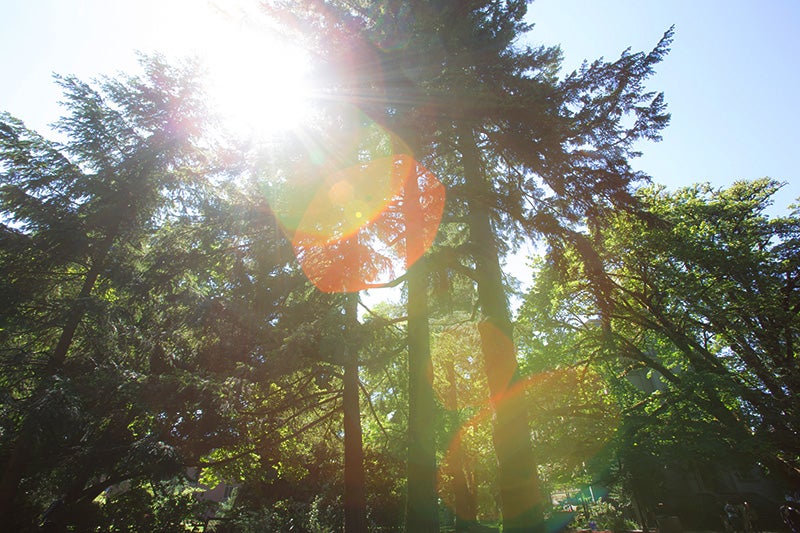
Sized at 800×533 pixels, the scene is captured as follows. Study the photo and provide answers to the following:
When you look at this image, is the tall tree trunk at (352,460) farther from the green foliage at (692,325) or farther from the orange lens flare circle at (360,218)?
the green foliage at (692,325)

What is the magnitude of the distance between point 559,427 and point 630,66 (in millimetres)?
12632

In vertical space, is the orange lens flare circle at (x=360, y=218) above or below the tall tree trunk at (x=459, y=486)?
above

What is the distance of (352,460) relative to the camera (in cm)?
1162

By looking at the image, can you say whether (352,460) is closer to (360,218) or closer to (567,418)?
(360,218)

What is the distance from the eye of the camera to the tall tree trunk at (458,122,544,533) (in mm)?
8047

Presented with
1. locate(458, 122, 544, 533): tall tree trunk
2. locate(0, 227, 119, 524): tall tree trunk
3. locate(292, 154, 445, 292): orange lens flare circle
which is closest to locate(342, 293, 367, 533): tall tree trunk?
locate(292, 154, 445, 292): orange lens flare circle

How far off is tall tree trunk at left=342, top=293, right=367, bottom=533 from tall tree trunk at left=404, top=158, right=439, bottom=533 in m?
2.06

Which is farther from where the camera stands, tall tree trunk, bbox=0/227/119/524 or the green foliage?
the green foliage

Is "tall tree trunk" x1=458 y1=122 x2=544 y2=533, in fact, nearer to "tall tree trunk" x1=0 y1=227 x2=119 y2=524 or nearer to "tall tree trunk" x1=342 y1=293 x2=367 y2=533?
"tall tree trunk" x1=342 y1=293 x2=367 y2=533

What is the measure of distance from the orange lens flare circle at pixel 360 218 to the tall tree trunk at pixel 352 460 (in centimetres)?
110

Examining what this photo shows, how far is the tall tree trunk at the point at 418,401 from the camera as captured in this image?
294 inches

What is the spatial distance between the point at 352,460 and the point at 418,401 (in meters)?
4.91

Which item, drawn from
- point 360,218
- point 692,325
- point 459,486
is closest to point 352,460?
point 360,218

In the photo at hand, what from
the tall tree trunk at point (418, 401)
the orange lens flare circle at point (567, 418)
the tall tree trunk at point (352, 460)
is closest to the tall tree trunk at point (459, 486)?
the orange lens flare circle at point (567, 418)
